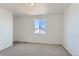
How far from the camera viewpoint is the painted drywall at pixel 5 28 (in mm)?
5117

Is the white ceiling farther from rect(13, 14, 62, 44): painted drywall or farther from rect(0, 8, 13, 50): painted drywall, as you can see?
rect(13, 14, 62, 44): painted drywall

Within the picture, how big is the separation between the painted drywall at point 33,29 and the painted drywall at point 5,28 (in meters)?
1.83

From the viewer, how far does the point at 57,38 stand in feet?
23.0

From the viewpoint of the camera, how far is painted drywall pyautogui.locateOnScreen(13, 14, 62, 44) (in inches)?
277

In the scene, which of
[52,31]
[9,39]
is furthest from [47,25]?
[9,39]

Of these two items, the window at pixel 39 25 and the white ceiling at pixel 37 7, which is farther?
the window at pixel 39 25

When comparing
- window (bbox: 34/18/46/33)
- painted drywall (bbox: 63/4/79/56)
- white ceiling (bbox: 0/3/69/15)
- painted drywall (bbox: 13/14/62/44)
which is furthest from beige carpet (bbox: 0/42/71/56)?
window (bbox: 34/18/46/33)

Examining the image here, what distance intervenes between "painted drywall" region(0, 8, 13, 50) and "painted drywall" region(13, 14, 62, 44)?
1.83m

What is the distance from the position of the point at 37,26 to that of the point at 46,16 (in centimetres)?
96

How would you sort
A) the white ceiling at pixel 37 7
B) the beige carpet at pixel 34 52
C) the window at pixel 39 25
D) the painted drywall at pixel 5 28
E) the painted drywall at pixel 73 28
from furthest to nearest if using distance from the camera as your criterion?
the window at pixel 39 25
the painted drywall at pixel 5 28
the beige carpet at pixel 34 52
the white ceiling at pixel 37 7
the painted drywall at pixel 73 28

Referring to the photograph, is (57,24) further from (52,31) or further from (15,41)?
(15,41)

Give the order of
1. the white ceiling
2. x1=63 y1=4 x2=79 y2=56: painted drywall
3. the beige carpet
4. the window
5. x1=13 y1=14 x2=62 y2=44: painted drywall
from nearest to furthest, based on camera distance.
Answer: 1. x1=63 y1=4 x2=79 y2=56: painted drywall
2. the white ceiling
3. the beige carpet
4. x1=13 y1=14 x2=62 y2=44: painted drywall
5. the window

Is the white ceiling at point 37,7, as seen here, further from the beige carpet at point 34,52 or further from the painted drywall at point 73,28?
the beige carpet at point 34,52

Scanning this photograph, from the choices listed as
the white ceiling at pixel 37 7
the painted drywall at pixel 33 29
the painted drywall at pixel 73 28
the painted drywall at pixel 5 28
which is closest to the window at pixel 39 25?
the painted drywall at pixel 33 29
